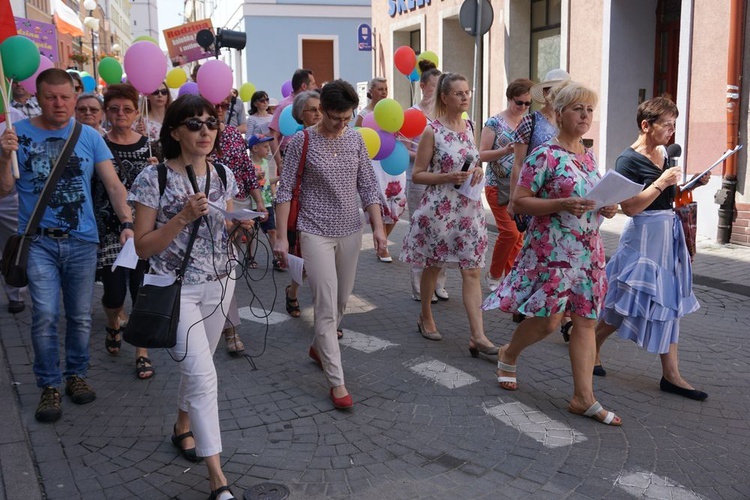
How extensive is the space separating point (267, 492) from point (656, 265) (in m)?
2.72

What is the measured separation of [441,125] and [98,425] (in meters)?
3.08

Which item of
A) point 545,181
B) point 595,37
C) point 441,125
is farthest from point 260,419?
point 595,37

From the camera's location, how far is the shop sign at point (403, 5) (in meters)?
18.8

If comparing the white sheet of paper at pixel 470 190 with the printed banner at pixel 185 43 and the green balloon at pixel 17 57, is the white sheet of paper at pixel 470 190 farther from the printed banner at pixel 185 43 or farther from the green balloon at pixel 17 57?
the printed banner at pixel 185 43

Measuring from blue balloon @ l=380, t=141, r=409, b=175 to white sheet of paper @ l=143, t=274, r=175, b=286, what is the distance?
416 cm

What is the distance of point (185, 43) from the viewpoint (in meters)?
12.8

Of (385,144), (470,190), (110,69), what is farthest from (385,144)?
(110,69)

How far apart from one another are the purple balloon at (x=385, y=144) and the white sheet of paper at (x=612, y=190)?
340cm

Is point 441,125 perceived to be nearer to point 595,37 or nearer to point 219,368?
point 219,368

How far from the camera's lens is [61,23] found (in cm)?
1365

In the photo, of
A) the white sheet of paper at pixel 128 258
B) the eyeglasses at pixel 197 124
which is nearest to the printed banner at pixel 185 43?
the white sheet of paper at pixel 128 258

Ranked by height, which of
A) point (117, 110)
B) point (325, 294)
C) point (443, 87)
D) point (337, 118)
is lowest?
point (325, 294)

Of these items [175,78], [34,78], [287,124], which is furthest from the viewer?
[175,78]

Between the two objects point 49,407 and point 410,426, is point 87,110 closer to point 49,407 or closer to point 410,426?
point 49,407
